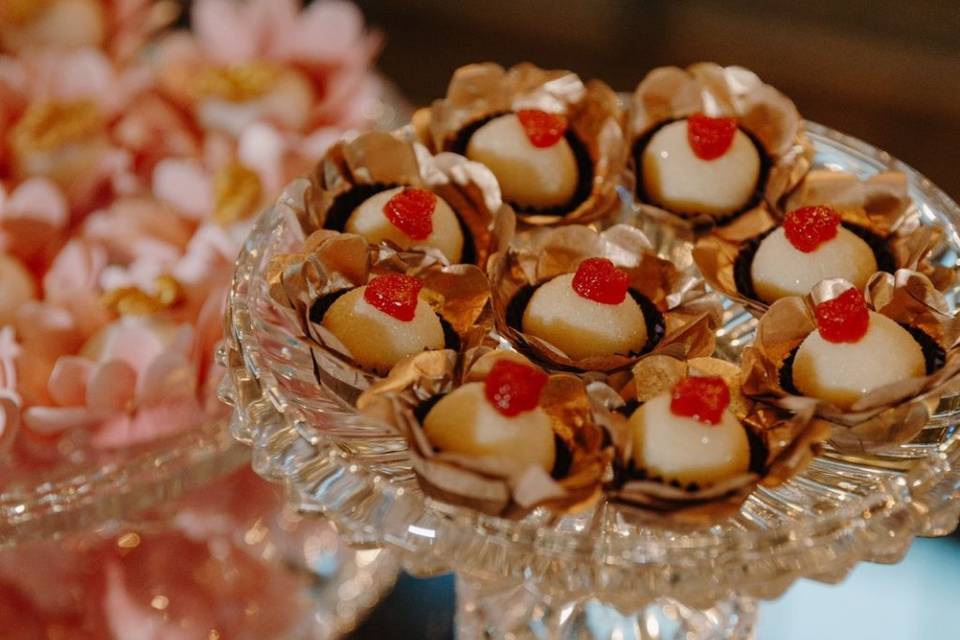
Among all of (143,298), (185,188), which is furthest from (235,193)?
(143,298)

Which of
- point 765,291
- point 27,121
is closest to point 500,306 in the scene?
point 765,291

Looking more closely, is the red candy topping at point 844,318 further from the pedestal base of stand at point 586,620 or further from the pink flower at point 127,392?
the pink flower at point 127,392

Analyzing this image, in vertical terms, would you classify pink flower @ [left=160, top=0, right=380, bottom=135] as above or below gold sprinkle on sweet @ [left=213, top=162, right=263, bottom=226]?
above

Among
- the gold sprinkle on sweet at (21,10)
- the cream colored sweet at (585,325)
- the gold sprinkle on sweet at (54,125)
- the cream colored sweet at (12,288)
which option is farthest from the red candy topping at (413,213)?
the gold sprinkle on sweet at (21,10)

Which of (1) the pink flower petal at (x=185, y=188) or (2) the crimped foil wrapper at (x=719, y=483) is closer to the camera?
(2) the crimped foil wrapper at (x=719, y=483)

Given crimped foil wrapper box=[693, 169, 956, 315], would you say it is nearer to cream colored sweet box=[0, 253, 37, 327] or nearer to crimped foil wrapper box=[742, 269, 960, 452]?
crimped foil wrapper box=[742, 269, 960, 452]

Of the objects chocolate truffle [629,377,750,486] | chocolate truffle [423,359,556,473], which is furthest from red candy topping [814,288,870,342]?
chocolate truffle [423,359,556,473]
